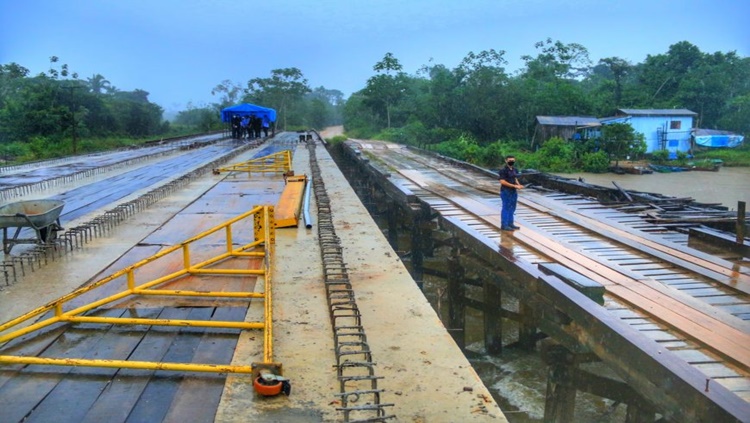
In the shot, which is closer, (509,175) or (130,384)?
(130,384)

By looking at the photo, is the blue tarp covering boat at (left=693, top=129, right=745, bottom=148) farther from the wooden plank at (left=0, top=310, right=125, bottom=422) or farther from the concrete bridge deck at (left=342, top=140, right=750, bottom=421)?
the wooden plank at (left=0, top=310, right=125, bottom=422)

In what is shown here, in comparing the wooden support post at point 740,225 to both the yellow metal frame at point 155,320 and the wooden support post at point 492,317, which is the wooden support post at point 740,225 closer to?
the wooden support post at point 492,317

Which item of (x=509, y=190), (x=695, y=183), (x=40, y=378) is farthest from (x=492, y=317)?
(x=695, y=183)

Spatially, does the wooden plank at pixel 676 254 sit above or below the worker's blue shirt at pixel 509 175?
below

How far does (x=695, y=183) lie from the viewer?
Answer: 3278 centimetres

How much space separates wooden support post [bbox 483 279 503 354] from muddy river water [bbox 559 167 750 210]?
1994cm

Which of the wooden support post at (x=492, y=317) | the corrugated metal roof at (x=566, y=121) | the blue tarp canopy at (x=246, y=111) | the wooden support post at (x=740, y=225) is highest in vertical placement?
the blue tarp canopy at (x=246, y=111)

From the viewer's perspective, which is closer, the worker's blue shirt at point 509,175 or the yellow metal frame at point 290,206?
the worker's blue shirt at point 509,175

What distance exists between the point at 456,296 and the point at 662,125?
121ft

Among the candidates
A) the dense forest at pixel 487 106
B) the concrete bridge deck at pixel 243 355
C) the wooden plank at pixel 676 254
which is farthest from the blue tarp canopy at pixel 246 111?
the concrete bridge deck at pixel 243 355

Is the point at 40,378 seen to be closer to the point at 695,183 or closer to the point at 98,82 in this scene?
the point at 695,183

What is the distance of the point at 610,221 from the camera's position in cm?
975

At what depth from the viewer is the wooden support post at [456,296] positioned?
10.1 m

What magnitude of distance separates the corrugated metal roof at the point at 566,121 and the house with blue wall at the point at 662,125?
89 centimetres
